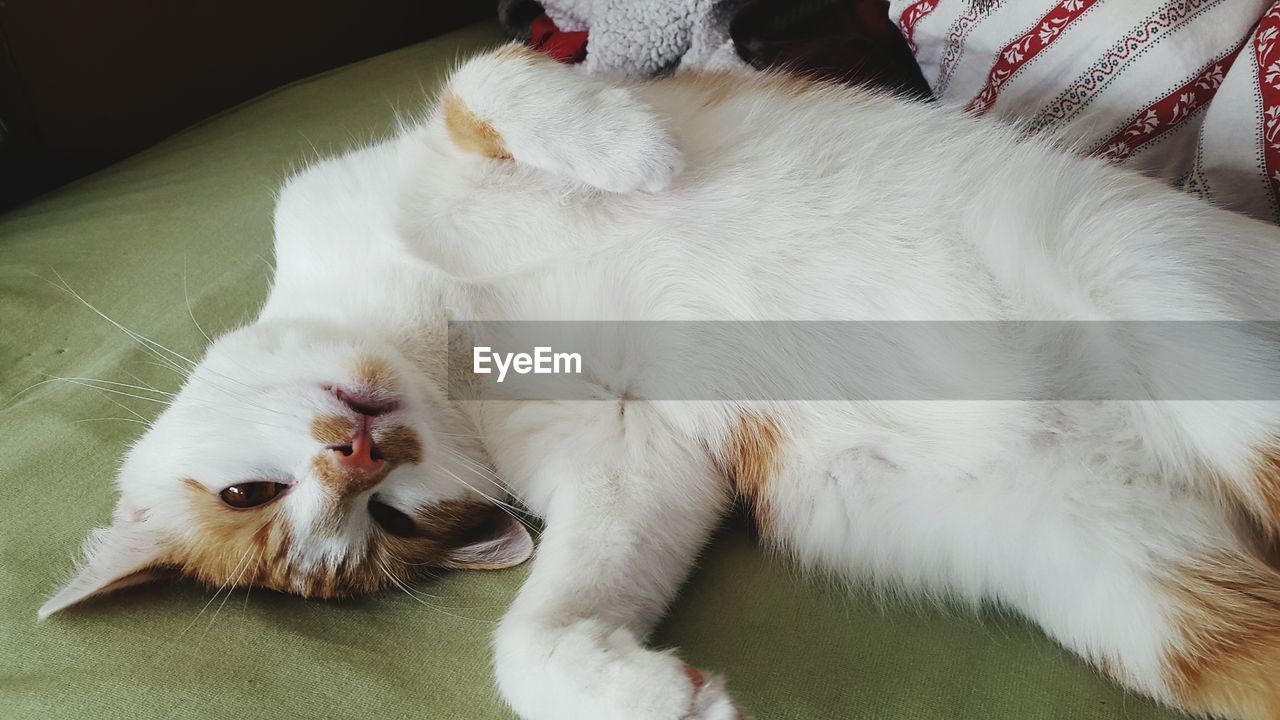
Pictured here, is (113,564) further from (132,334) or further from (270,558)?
(132,334)

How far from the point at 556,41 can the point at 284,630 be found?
51.6 inches

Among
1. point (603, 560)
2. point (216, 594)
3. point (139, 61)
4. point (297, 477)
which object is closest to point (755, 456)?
point (603, 560)

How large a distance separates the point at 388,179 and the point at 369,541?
0.52 m

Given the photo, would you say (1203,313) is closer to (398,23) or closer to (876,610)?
(876,610)

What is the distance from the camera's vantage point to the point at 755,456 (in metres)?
1.04

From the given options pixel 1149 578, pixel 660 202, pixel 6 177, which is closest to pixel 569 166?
pixel 660 202

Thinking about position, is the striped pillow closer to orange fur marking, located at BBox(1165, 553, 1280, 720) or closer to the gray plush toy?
the gray plush toy

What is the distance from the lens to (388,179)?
3.88 ft

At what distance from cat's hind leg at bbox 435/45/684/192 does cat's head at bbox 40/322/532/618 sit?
0.33 metres

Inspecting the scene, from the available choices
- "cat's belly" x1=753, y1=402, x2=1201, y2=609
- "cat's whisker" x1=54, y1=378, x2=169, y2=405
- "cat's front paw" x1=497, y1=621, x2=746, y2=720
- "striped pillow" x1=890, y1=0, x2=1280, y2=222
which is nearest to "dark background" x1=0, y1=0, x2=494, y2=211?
"cat's whisker" x1=54, y1=378, x2=169, y2=405

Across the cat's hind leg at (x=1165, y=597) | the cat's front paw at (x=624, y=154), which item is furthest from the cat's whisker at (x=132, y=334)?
the cat's hind leg at (x=1165, y=597)

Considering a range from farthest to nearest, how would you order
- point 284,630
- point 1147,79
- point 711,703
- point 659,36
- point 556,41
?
point 556,41, point 659,36, point 1147,79, point 284,630, point 711,703

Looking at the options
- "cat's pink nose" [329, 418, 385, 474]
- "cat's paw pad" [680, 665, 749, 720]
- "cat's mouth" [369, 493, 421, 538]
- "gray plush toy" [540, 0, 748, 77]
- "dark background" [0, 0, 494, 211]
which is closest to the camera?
"cat's paw pad" [680, 665, 749, 720]

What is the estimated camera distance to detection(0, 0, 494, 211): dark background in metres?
1.63
